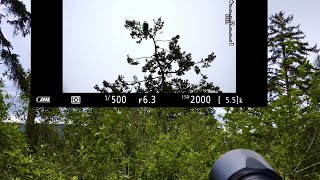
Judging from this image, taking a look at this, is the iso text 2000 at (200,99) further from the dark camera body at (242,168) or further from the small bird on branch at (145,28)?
the dark camera body at (242,168)

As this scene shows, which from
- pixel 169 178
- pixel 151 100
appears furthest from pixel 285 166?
pixel 151 100

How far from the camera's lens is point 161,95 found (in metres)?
6.12

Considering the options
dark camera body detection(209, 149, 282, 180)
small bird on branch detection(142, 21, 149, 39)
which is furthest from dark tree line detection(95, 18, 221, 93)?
dark camera body detection(209, 149, 282, 180)

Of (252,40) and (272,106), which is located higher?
(252,40)

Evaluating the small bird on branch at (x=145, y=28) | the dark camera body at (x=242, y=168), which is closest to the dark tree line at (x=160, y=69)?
the small bird on branch at (x=145, y=28)

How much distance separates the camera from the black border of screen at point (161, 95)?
6035 mm

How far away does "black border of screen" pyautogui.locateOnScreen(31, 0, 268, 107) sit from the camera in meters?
6.04

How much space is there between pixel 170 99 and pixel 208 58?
757mm

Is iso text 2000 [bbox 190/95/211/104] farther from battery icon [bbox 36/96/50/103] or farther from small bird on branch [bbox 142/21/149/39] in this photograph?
battery icon [bbox 36/96/50/103]

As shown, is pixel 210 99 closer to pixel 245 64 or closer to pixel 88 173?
pixel 245 64

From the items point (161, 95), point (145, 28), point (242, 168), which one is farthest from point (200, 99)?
point (242, 168)

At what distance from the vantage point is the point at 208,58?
6.54 meters

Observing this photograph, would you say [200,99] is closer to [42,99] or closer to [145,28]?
[145,28]

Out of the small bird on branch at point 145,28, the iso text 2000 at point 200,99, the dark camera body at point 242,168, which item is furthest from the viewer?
the small bird on branch at point 145,28
